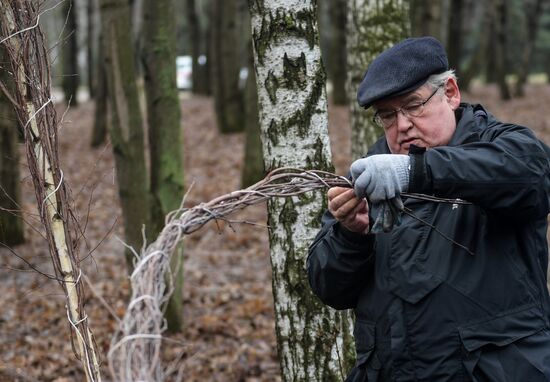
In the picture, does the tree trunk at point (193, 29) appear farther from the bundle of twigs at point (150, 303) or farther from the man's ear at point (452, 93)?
the bundle of twigs at point (150, 303)

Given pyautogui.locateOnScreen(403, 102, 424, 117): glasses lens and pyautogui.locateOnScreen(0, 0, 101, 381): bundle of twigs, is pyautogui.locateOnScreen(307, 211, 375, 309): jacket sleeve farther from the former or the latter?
pyautogui.locateOnScreen(0, 0, 101, 381): bundle of twigs

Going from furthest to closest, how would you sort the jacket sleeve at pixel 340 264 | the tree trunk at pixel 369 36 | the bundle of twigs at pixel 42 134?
1. the tree trunk at pixel 369 36
2. the bundle of twigs at pixel 42 134
3. the jacket sleeve at pixel 340 264

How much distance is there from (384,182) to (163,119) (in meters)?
5.53

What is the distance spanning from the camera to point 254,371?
691 centimetres

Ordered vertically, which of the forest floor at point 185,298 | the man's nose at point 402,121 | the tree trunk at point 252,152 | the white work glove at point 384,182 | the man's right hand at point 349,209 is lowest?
the forest floor at point 185,298

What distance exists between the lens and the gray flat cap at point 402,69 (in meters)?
2.88

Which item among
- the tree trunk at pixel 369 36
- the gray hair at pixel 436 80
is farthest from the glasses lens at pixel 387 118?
the tree trunk at pixel 369 36

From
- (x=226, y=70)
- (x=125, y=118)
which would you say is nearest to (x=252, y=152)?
(x=125, y=118)

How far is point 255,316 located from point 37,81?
5054 millimetres

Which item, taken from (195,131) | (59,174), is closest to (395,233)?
(59,174)

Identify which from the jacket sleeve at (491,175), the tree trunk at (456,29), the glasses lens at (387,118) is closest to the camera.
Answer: the jacket sleeve at (491,175)

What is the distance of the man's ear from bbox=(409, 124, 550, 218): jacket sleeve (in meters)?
0.41

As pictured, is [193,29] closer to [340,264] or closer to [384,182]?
[340,264]

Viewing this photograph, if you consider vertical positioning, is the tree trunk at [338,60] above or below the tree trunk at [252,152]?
above
